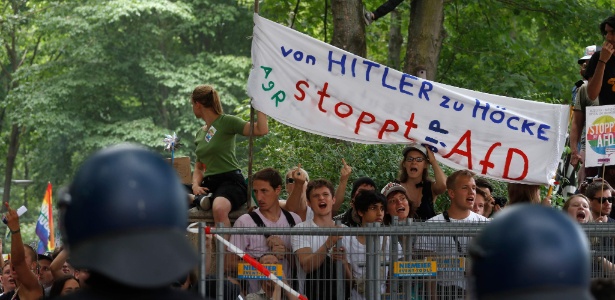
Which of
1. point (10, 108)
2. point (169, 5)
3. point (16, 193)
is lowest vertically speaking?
point (16, 193)

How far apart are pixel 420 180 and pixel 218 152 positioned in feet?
5.58

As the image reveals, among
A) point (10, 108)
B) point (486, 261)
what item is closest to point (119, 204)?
point (486, 261)

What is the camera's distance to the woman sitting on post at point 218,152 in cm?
905

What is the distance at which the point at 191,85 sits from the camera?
108ft

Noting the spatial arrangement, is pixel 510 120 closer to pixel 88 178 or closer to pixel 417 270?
pixel 417 270

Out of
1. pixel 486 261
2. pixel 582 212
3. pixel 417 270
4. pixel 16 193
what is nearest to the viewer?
pixel 486 261

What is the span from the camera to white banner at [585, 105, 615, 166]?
9.36 meters

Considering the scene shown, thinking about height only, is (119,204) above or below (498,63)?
below

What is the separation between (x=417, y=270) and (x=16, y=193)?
39304 millimetres

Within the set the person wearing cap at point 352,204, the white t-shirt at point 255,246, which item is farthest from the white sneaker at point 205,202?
the white t-shirt at point 255,246

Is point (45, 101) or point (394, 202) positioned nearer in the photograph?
point (394, 202)

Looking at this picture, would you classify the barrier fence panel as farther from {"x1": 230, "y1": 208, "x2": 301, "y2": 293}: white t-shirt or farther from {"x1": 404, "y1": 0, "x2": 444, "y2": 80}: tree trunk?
{"x1": 404, "y1": 0, "x2": 444, "y2": 80}: tree trunk

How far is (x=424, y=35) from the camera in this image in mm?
14977

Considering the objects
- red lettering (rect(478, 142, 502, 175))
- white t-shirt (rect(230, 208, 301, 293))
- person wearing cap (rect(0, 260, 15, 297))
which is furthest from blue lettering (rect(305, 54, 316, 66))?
person wearing cap (rect(0, 260, 15, 297))
